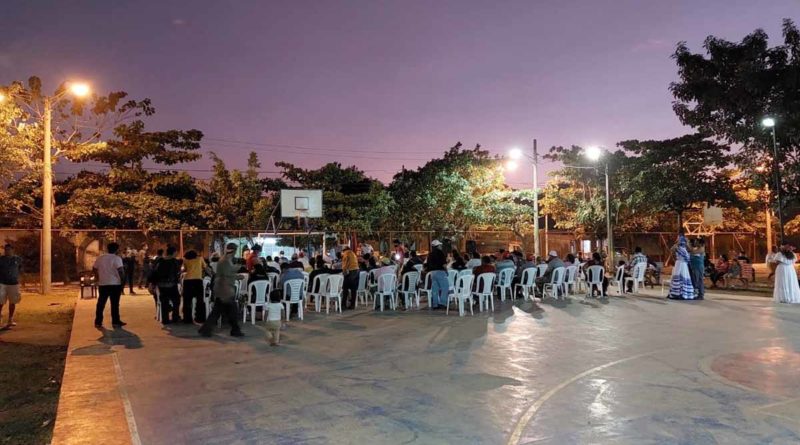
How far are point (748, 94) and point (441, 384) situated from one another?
53.2ft

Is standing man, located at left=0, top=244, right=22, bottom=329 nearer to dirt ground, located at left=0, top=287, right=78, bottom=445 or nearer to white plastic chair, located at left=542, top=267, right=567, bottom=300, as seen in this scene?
dirt ground, located at left=0, top=287, right=78, bottom=445

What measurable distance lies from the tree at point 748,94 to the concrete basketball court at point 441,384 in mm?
9138

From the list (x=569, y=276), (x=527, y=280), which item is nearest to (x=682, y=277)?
(x=569, y=276)

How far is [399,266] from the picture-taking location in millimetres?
15414

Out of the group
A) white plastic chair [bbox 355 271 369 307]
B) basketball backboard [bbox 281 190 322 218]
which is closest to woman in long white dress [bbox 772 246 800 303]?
white plastic chair [bbox 355 271 369 307]

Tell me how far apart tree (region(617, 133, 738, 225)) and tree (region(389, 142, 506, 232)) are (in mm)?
6561

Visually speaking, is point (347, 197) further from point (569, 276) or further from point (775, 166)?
point (775, 166)

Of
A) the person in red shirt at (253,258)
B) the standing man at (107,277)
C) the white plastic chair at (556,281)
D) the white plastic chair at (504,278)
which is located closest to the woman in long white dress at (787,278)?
the white plastic chair at (556,281)

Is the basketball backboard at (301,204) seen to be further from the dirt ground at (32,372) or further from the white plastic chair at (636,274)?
the white plastic chair at (636,274)

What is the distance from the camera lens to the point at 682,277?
14367mm

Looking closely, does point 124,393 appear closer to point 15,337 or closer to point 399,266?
point 15,337

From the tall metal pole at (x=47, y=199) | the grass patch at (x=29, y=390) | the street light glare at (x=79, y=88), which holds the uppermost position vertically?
the street light glare at (x=79, y=88)

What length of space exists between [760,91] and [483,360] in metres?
14.8

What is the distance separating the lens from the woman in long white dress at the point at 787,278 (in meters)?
13.5
